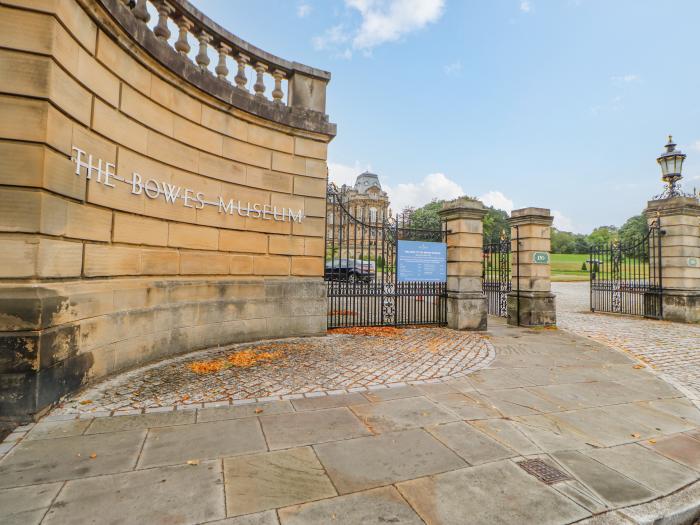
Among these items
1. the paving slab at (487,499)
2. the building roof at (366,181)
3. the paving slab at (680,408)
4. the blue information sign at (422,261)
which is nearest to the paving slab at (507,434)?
the paving slab at (487,499)

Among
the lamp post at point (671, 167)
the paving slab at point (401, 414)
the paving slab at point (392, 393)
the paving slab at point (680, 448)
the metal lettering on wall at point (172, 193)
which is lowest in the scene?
the paving slab at point (680, 448)

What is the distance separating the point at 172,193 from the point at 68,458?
13.9ft

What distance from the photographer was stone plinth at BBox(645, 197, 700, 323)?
37.8 ft

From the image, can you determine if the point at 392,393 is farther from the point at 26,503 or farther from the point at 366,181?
the point at 366,181

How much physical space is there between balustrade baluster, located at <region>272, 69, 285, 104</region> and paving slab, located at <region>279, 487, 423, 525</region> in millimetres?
7563

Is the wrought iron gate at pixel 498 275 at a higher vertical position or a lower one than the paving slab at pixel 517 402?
higher

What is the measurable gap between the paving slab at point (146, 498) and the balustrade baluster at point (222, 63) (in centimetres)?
677

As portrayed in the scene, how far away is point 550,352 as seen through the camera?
716cm

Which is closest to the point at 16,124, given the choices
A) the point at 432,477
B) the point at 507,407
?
the point at 432,477

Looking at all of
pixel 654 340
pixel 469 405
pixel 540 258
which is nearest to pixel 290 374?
pixel 469 405

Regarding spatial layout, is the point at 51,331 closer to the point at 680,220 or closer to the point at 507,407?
the point at 507,407

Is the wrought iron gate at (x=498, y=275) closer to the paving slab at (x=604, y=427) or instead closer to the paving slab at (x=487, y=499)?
the paving slab at (x=604, y=427)

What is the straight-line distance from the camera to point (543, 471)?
2.87 metres

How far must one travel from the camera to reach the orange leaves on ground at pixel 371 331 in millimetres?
8594
